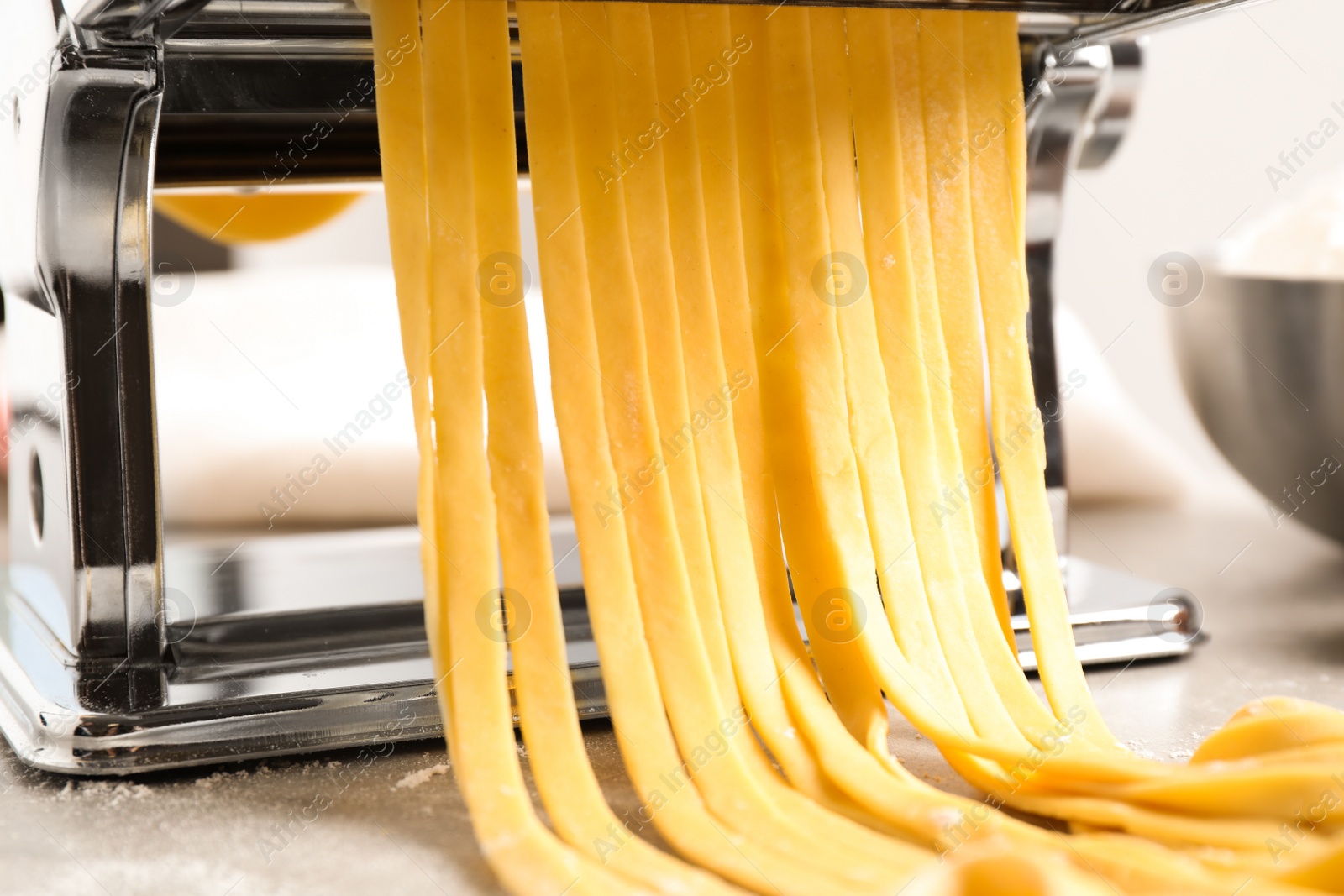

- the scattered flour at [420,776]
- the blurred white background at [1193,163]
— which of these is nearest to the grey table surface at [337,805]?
the scattered flour at [420,776]

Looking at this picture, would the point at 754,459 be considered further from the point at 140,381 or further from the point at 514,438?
the point at 140,381

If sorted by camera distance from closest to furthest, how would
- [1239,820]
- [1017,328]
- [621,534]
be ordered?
[1239,820] → [621,534] → [1017,328]

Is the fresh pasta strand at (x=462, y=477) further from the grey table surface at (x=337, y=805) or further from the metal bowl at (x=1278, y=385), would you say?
the metal bowl at (x=1278, y=385)

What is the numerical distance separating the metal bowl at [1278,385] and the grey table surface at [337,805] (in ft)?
0.49

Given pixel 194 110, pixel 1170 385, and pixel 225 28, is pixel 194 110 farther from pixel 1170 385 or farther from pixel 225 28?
pixel 1170 385

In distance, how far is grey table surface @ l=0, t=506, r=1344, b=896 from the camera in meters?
0.62

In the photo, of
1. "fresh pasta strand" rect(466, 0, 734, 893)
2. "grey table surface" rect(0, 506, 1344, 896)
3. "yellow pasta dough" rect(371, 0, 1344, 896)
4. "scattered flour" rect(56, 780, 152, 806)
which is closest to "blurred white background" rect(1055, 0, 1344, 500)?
"grey table surface" rect(0, 506, 1344, 896)

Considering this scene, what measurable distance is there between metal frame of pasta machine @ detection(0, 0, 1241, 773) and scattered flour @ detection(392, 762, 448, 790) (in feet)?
0.10

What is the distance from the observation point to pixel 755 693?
72 centimetres

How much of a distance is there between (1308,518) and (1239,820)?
2.11 feet

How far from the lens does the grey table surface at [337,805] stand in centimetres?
62

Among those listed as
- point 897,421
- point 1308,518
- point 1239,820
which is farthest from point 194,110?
point 1308,518

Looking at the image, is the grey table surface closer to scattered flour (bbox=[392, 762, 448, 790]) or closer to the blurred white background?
scattered flour (bbox=[392, 762, 448, 790])

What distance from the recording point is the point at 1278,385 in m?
1.12
